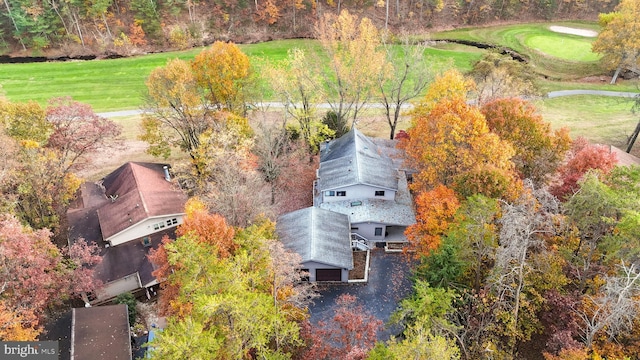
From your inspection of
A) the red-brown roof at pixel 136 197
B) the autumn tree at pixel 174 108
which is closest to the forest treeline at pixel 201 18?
the autumn tree at pixel 174 108

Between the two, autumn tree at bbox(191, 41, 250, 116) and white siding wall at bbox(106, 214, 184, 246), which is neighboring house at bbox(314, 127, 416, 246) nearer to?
autumn tree at bbox(191, 41, 250, 116)

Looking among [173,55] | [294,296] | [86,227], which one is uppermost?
[173,55]

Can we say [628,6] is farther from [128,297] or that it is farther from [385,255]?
[128,297]

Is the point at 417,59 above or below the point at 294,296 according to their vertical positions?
above

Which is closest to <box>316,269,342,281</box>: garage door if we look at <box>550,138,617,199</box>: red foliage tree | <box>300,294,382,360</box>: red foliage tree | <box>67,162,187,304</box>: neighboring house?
<box>300,294,382,360</box>: red foliage tree

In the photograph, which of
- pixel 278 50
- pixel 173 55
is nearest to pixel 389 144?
pixel 278 50

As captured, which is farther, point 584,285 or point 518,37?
point 518,37

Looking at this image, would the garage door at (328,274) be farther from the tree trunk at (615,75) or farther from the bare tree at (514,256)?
the tree trunk at (615,75)
